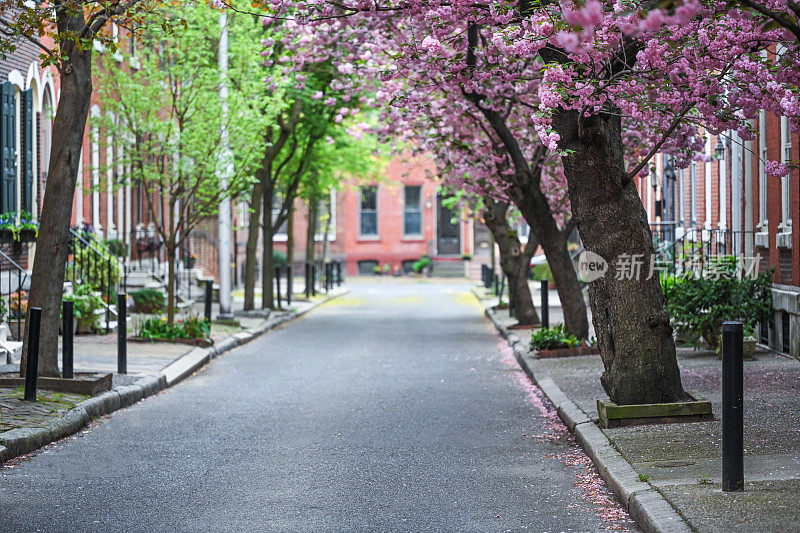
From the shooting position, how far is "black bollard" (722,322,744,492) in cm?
653

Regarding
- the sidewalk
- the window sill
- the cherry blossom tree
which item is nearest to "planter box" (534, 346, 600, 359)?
the sidewalk

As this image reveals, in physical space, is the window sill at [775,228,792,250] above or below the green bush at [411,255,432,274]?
below

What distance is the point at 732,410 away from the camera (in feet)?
21.6

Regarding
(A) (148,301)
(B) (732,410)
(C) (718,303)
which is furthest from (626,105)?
(A) (148,301)

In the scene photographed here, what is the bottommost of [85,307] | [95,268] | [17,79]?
[85,307]

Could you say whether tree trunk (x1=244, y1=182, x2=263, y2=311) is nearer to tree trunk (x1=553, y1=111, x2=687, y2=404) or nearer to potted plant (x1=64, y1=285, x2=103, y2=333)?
potted plant (x1=64, y1=285, x2=103, y2=333)

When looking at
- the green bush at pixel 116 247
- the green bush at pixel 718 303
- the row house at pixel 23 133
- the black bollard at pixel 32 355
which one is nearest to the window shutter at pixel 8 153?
the row house at pixel 23 133

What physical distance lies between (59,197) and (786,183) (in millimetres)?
9282

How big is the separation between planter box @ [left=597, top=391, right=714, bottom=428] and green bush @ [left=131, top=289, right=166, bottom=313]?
50.4ft

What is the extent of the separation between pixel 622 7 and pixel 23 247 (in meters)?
13.8

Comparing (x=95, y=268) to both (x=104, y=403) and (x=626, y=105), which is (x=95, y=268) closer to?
(x=104, y=403)

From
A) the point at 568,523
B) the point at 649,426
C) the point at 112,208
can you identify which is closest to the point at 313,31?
the point at 649,426

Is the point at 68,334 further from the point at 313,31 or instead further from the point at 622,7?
the point at 622,7

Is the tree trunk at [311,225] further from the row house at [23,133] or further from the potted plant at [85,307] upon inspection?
the potted plant at [85,307]
